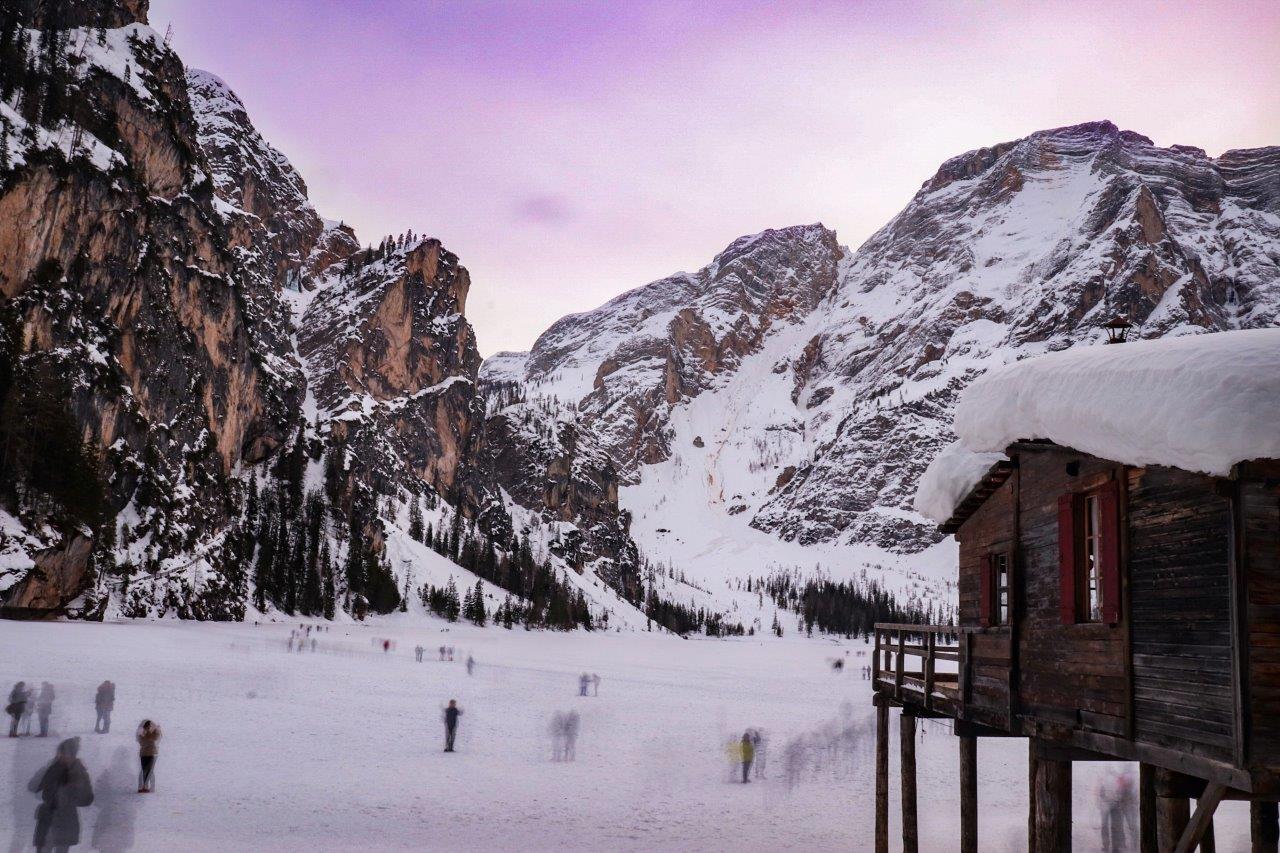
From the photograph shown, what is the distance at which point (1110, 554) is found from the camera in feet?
39.1

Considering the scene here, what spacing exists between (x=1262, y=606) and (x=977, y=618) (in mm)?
7775

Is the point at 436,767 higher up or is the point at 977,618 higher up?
the point at 977,618

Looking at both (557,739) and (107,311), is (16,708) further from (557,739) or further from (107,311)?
(107,311)

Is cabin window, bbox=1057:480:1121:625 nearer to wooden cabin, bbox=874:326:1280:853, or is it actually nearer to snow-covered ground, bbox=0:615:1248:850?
wooden cabin, bbox=874:326:1280:853

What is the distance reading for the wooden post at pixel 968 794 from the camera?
16.7 m

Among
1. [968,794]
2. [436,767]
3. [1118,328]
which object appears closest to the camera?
[1118,328]

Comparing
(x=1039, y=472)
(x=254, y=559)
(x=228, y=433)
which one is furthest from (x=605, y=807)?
(x=228, y=433)

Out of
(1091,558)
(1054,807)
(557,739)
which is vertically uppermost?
(1091,558)

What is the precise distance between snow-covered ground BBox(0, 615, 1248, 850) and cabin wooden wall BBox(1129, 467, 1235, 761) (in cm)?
1349

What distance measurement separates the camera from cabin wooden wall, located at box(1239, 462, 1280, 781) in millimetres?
9336

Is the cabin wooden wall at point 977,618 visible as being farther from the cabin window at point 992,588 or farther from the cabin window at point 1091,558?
the cabin window at point 1091,558

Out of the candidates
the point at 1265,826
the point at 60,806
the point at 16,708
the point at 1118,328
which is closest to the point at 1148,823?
the point at 1265,826

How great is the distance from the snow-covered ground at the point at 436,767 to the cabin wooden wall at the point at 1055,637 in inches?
424

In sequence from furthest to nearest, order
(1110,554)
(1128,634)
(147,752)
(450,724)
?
(450,724) < (147,752) < (1110,554) < (1128,634)
